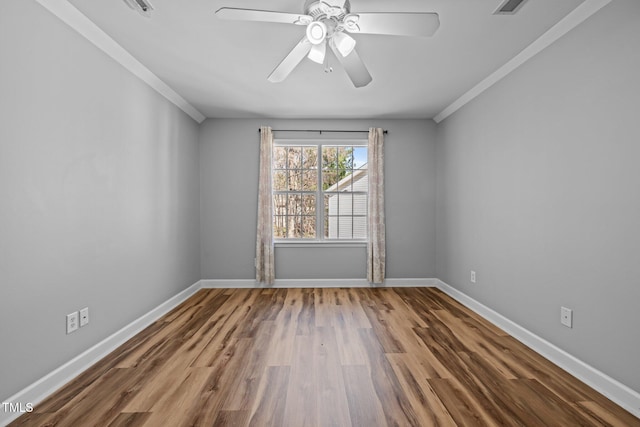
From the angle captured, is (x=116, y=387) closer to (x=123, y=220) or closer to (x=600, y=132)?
(x=123, y=220)

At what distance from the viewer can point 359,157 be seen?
4672 mm

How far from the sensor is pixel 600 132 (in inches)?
76.8

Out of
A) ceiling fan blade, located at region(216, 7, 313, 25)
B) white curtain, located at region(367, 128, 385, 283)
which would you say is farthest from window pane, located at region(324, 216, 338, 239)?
ceiling fan blade, located at region(216, 7, 313, 25)

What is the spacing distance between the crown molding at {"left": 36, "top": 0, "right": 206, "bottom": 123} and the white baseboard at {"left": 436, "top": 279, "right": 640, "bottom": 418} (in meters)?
4.13

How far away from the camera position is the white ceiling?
2047mm

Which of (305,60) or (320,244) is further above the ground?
(305,60)

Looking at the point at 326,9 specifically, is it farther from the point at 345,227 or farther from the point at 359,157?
the point at 345,227

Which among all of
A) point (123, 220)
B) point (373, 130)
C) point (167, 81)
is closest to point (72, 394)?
point (123, 220)

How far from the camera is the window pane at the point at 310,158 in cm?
466

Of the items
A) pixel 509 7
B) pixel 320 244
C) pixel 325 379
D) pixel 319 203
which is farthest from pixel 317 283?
pixel 509 7

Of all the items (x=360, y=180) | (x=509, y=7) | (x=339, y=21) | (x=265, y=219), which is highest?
(x=509, y=7)

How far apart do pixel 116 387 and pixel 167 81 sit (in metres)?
2.81

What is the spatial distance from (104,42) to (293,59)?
60.3 inches

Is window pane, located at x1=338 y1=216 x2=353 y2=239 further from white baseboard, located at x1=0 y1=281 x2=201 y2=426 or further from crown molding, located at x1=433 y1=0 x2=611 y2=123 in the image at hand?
white baseboard, located at x1=0 y1=281 x2=201 y2=426
